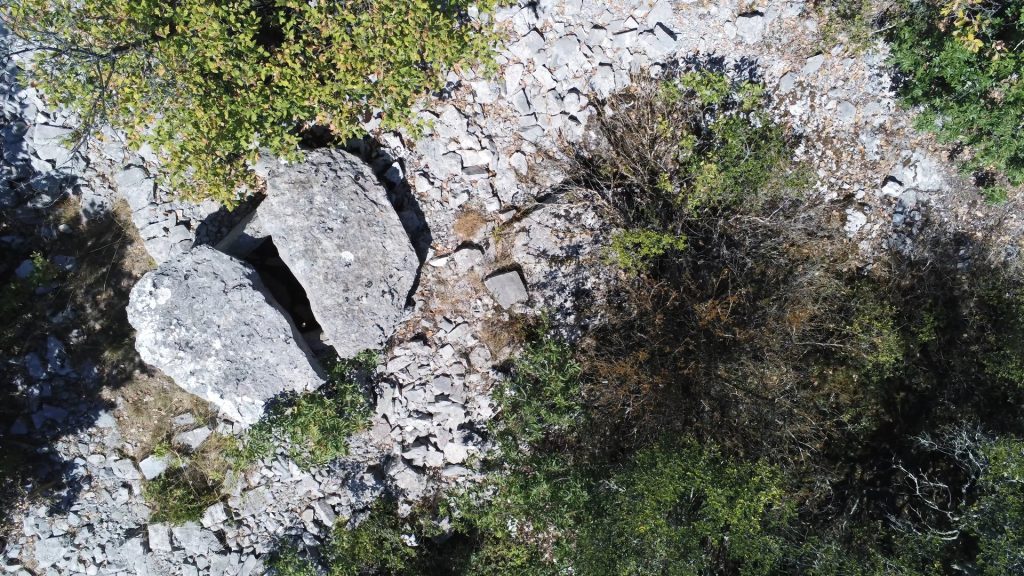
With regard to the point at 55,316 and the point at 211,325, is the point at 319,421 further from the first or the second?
the point at 55,316

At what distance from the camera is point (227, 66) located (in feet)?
21.2

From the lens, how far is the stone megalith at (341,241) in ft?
24.0

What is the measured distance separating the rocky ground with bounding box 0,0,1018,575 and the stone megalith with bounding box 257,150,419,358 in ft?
1.95

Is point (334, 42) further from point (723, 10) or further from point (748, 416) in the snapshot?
point (748, 416)

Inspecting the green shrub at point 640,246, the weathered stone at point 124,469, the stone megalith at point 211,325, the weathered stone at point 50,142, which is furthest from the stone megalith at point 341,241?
the weathered stone at point 124,469

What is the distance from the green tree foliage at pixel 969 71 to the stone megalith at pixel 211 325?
27.2 feet

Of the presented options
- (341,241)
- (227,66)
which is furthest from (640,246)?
(227,66)

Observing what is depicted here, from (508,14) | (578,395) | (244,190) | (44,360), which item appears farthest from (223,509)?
(508,14)

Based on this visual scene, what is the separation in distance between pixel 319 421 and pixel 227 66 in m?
4.30

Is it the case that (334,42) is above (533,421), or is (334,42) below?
above

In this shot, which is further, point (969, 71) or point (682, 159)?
point (682, 159)

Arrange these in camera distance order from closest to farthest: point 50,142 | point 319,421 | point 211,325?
1. point 211,325
2. point 319,421
3. point 50,142

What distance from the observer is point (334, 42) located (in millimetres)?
6656

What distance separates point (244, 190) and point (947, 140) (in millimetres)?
8924
